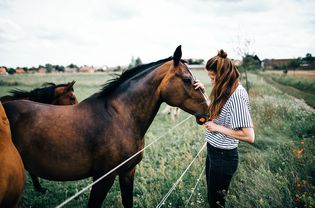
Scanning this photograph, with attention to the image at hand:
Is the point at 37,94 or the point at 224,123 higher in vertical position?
the point at 37,94

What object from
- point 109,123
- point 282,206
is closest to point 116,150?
point 109,123

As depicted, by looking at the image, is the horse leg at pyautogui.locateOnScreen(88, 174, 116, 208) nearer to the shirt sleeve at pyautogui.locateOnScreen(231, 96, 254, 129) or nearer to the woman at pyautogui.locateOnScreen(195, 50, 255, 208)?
the woman at pyautogui.locateOnScreen(195, 50, 255, 208)

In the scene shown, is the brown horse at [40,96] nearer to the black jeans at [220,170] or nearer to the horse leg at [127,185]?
the horse leg at [127,185]

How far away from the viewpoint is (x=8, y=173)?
1.65 meters

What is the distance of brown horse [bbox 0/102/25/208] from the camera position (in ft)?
5.30

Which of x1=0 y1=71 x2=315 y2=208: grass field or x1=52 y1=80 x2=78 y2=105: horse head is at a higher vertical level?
x1=52 y1=80 x2=78 y2=105: horse head

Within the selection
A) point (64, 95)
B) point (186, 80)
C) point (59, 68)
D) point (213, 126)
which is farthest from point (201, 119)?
point (59, 68)

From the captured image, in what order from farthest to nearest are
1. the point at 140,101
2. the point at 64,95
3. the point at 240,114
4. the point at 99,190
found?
1. the point at 64,95
2. the point at 140,101
3. the point at 99,190
4. the point at 240,114

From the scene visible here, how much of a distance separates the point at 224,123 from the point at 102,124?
5.33ft

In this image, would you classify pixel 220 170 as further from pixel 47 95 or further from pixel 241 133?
pixel 47 95

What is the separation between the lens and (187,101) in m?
3.16

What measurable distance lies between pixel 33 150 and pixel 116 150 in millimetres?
1181

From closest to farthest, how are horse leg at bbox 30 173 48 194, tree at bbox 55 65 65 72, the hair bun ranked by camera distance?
the hair bun, horse leg at bbox 30 173 48 194, tree at bbox 55 65 65 72

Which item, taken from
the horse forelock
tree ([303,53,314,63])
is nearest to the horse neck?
the horse forelock
